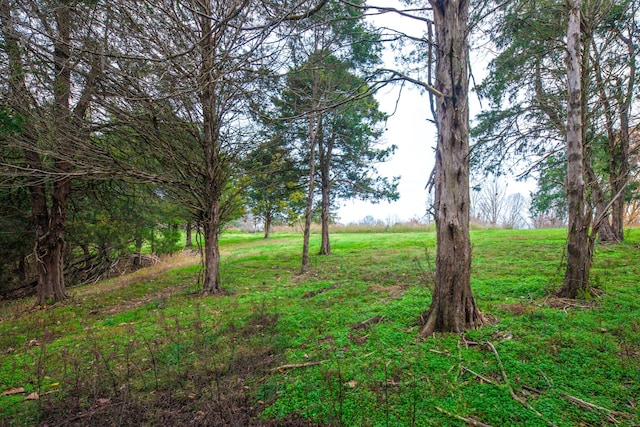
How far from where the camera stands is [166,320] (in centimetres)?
546

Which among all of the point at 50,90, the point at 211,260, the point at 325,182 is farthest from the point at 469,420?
the point at 325,182

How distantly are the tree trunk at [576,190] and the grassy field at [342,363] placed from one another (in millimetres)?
300

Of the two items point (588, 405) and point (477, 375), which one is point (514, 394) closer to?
point (477, 375)

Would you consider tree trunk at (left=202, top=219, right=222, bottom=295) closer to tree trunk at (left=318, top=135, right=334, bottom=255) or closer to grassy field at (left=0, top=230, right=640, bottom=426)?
grassy field at (left=0, top=230, right=640, bottom=426)

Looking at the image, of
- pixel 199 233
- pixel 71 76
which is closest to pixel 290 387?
pixel 199 233

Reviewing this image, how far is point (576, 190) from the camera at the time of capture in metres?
4.47

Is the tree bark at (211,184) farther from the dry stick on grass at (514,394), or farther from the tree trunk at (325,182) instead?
the tree trunk at (325,182)

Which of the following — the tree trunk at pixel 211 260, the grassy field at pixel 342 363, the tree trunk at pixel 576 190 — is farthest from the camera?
the tree trunk at pixel 211 260

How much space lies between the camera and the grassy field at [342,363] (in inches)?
97.6

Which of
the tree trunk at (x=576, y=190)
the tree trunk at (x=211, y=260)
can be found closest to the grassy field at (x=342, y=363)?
the tree trunk at (x=576, y=190)

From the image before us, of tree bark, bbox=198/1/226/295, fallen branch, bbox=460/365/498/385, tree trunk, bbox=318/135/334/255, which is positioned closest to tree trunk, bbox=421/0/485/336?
fallen branch, bbox=460/365/498/385

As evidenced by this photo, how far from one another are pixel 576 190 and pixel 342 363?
4.27m

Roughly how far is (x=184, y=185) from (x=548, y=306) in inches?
276

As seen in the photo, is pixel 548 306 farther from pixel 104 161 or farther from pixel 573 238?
pixel 104 161
